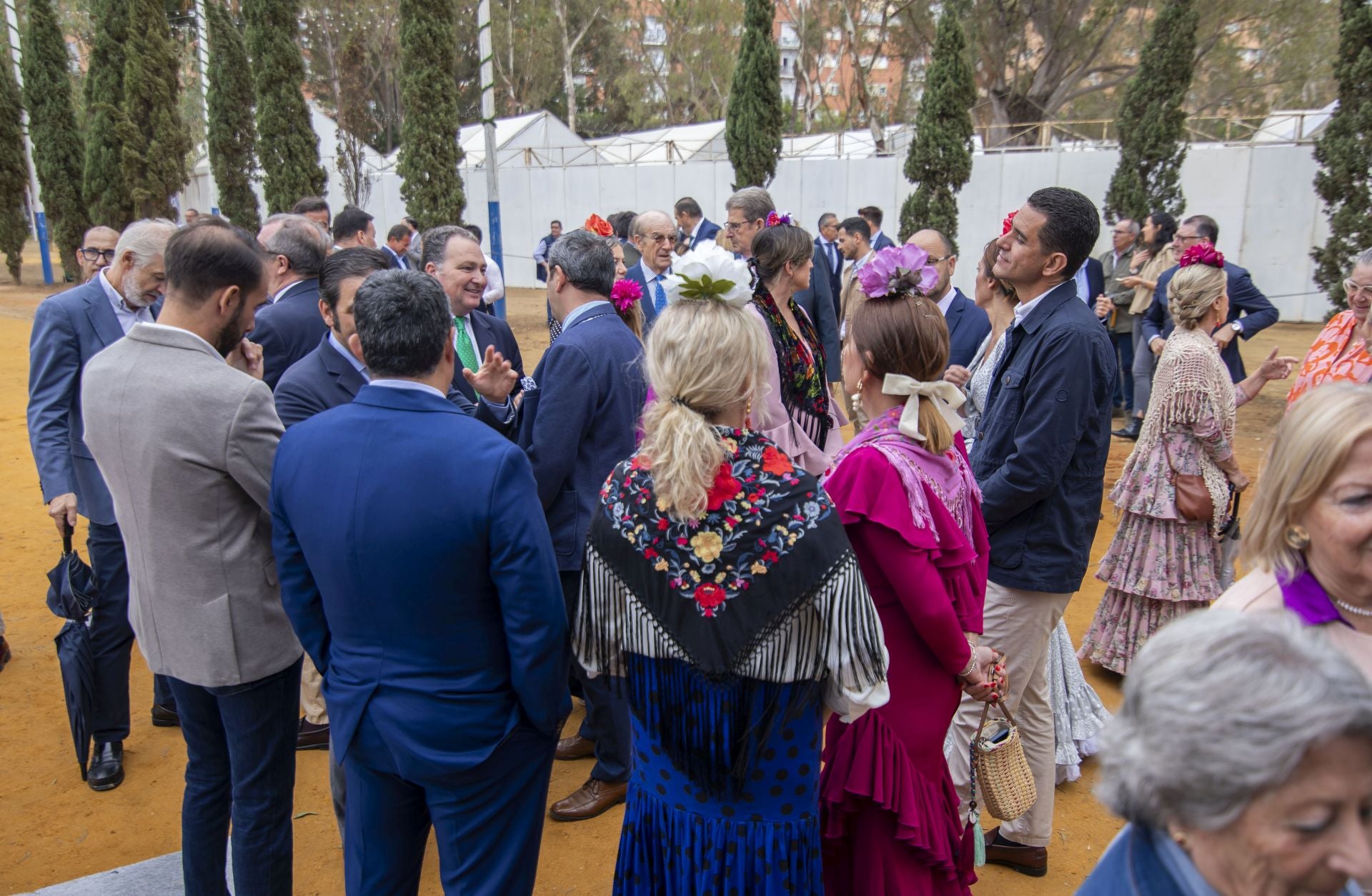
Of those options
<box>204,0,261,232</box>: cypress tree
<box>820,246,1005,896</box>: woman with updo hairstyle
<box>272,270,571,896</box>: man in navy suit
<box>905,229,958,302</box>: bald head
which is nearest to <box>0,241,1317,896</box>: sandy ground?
<box>820,246,1005,896</box>: woman with updo hairstyle

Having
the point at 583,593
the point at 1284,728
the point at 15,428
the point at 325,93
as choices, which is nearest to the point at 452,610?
the point at 583,593

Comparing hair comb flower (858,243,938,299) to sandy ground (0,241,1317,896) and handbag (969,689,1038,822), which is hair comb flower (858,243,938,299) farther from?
sandy ground (0,241,1317,896)

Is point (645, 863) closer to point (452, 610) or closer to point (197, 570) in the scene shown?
point (452, 610)

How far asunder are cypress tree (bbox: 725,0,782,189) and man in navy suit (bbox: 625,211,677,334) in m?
12.3

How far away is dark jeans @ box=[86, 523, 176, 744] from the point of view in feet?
12.5

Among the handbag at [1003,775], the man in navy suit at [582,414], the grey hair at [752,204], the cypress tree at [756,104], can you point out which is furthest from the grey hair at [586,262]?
the cypress tree at [756,104]

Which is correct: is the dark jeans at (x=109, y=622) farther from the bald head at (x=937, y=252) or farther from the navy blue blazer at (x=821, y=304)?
the navy blue blazer at (x=821, y=304)

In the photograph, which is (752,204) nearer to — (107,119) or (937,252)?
(937,252)

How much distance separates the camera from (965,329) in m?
5.39

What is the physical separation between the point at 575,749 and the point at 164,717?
2036 millimetres

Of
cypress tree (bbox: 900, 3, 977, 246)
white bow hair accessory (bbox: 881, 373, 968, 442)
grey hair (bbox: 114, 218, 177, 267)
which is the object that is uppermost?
cypress tree (bbox: 900, 3, 977, 246)

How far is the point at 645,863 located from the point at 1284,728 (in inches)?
64.1

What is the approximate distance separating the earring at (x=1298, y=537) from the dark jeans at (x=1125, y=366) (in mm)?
8486

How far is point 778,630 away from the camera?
2.06m
